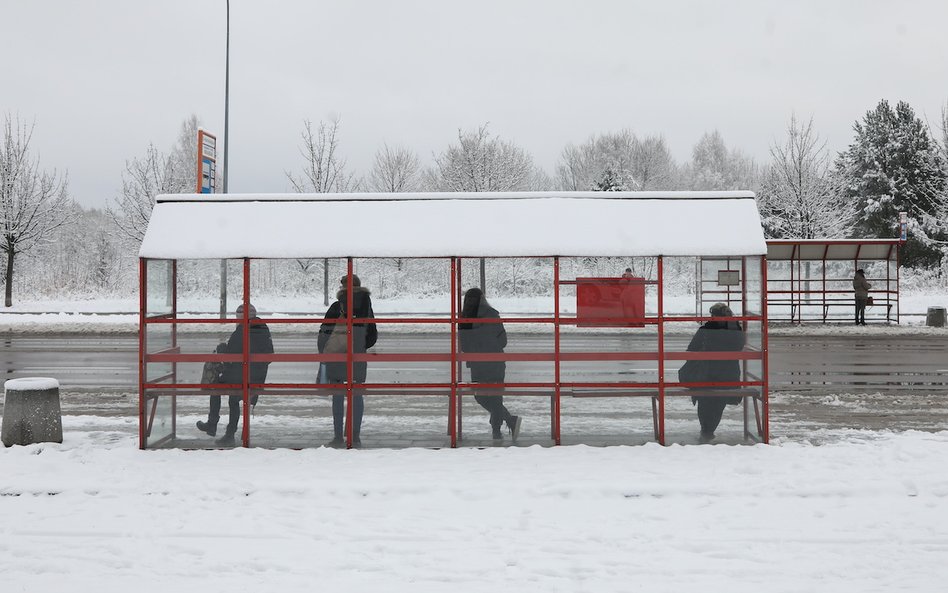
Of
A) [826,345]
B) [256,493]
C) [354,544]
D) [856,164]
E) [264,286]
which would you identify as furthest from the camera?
[856,164]

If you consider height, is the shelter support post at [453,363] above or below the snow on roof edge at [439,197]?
below

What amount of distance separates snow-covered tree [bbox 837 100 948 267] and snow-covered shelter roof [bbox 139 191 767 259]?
41.8 metres

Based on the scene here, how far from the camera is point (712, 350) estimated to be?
882cm

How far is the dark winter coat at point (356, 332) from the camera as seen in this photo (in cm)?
884

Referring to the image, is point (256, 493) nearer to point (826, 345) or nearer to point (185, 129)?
point (826, 345)

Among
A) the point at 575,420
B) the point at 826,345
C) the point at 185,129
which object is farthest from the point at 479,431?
the point at 185,129

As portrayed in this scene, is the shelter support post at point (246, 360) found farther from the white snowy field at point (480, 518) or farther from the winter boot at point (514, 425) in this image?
the winter boot at point (514, 425)

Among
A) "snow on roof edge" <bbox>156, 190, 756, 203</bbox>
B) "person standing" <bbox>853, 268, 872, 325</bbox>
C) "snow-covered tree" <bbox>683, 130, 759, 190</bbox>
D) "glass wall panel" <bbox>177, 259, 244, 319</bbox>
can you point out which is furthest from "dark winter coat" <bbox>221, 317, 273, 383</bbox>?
"snow-covered tree" <bbox>683, 130, 759, 190</bbox>

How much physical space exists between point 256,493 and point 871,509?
5137 millimetres

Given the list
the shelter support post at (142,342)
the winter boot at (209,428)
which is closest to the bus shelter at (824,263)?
the winter boot at (209,428)

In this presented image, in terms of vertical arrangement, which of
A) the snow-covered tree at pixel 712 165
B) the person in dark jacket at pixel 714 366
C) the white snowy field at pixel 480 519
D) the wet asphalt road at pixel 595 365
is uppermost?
the snow-covered tree at pixel 712 165

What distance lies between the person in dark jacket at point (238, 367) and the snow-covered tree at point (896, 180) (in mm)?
44317

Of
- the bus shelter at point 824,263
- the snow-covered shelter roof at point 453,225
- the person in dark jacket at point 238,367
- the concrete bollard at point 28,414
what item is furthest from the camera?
the bus shelter at point 824,263

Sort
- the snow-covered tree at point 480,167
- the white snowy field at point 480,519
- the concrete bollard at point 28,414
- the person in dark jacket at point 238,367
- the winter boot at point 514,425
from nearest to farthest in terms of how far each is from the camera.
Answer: the white snowy field at point 480,519 < the concrete bollard at point 28,414 < the person in dark jacket at point 238,367 < the winter boot at point 514,425 < the snow-covered tree at point 480,167
